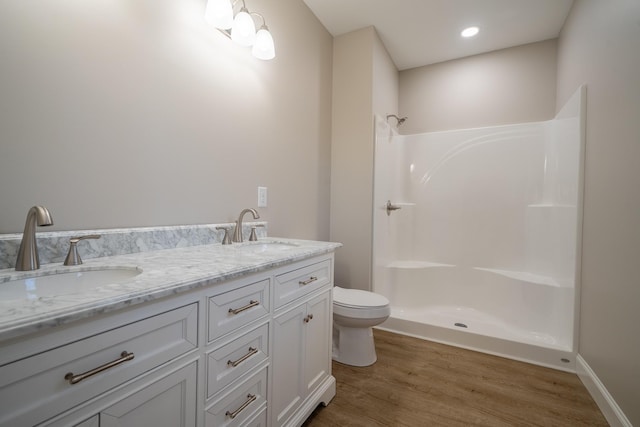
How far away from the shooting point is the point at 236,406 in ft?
2.89

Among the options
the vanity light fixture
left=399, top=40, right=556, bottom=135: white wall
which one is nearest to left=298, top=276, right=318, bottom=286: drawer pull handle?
the vanity light fixture

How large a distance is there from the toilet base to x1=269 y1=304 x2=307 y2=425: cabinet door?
69cm

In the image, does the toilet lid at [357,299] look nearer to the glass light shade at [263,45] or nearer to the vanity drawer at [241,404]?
the vanity drawer at [241,404]

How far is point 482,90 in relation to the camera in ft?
9.03

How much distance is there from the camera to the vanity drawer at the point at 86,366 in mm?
435

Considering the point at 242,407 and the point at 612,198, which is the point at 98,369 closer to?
the point at 242,407

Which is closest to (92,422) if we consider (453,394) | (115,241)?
(115,241)

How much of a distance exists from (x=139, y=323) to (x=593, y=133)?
2.41 m

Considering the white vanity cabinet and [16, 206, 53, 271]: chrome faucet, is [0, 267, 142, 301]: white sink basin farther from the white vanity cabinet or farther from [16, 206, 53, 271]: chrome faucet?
the white vanity cabinet

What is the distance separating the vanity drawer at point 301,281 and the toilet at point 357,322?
1.38 ft

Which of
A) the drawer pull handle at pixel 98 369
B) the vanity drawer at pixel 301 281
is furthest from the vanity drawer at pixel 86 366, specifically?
the vanity drawer at pixel 301 281

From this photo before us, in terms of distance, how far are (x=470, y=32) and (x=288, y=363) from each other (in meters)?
2.88

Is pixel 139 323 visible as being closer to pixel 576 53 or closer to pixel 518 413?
pixel 518 413

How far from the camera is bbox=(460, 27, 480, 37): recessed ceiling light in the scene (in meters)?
2.34
